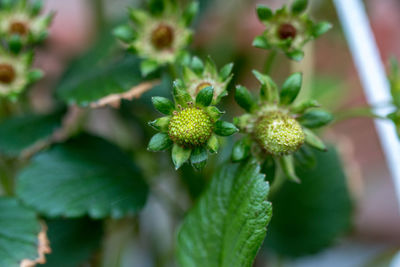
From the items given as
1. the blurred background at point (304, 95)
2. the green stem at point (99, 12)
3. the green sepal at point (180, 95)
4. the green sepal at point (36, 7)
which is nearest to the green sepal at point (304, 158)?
the green sepal at point (180, 95)

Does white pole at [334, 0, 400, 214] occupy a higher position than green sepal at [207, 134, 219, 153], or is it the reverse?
white pole at [334, 0, 400, 214]

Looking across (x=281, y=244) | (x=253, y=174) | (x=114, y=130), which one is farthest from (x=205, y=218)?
(x=114, y=130)

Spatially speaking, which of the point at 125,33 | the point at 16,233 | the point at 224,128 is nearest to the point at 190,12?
the point at 125,33

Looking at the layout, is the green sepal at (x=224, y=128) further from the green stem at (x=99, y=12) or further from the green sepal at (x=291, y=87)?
the green stem at (x=99, y=12)

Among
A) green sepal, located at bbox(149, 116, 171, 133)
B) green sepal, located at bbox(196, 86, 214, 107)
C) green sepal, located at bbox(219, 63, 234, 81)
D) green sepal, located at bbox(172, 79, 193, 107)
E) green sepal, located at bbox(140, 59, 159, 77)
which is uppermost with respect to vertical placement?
green sepal, located at bbox(140, 59, 159, 77)

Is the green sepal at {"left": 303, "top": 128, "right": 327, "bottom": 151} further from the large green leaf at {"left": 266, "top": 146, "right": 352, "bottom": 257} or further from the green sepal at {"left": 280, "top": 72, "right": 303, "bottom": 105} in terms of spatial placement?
the large green leaf at {"left": 266, "top": 146, "right": 352, "bottom": 257}

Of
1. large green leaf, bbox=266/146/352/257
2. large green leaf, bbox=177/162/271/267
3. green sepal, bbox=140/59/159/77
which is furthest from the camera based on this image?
large green leaf, bbox=266/146/352/257

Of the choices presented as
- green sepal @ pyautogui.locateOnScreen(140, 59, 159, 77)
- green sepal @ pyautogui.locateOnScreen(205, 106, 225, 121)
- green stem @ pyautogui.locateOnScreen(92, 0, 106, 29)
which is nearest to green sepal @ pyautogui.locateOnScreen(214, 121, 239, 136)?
green sepal @ pyautogui.locateOnScreen(205, 106, 225, 121)
